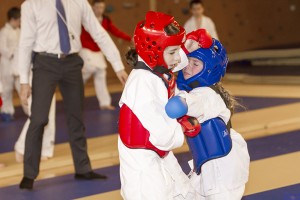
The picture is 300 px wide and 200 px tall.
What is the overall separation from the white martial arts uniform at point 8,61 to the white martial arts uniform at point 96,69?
3.67 ft

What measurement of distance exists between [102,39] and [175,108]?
10.7 feet

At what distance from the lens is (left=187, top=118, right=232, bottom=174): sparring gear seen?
18.1ft

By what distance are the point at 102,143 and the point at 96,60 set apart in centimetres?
329

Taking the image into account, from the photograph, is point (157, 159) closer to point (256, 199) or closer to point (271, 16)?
point (256, 199)

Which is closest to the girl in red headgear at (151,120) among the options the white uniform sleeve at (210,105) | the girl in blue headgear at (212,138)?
the white uniform sleeve at (210,105)

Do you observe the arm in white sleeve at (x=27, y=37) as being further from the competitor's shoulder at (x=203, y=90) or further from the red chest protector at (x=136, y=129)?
the red chest protector at (x=136, y=129)

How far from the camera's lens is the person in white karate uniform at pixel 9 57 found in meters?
12.4

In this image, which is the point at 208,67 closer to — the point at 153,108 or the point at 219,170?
the point at 219,170

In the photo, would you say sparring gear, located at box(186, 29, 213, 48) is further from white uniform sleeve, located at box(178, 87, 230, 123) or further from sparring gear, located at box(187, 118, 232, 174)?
sparring gear, located at box(187, 118, 232, 174)

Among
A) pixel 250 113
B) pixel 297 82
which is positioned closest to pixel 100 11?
pixel 250 113

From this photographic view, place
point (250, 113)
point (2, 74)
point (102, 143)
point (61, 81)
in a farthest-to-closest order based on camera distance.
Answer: point (2, 74) < point (250, 113) < point (102, 143) < point (61, 81)

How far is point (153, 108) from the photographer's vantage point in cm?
471

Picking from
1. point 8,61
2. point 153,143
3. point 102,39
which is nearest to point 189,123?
point 153,143

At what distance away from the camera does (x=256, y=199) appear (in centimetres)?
706
